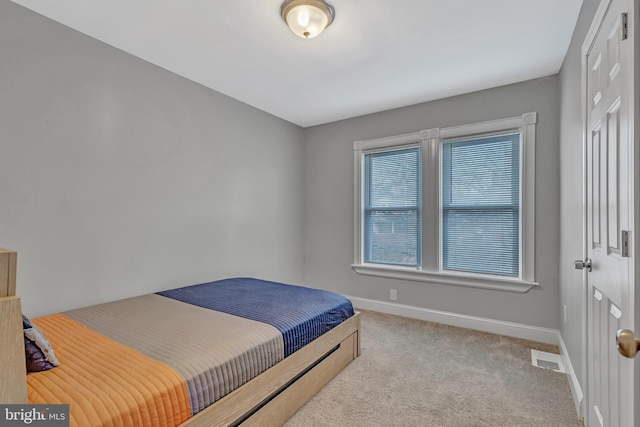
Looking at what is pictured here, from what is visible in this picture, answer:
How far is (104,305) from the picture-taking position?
2189 millimetres

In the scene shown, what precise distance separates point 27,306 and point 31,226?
0.51m

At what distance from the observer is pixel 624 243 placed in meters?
0.96

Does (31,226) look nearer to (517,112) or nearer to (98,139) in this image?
(98,139)

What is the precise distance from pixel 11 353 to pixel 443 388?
226cm

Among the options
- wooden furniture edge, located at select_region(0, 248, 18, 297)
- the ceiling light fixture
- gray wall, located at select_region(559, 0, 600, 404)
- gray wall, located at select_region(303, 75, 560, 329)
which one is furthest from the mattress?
the ceiling light fixture

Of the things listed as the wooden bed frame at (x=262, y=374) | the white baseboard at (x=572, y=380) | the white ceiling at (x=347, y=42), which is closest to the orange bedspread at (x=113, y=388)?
the wooden bed frame at (x=262, y=374)

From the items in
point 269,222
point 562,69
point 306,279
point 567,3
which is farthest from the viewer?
point 306,279

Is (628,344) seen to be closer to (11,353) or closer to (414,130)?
(11,353)

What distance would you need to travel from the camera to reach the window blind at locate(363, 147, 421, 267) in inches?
139

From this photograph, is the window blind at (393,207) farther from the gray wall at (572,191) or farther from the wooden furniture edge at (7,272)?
the wooden furniture edge at (7,272)

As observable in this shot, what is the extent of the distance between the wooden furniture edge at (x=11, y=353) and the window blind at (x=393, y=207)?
3262 mm

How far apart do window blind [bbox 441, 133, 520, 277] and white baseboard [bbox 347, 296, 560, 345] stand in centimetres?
49

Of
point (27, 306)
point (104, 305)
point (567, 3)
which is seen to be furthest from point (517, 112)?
point (27, 306)

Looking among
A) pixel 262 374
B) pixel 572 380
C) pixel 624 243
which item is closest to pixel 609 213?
pixel 624 243
